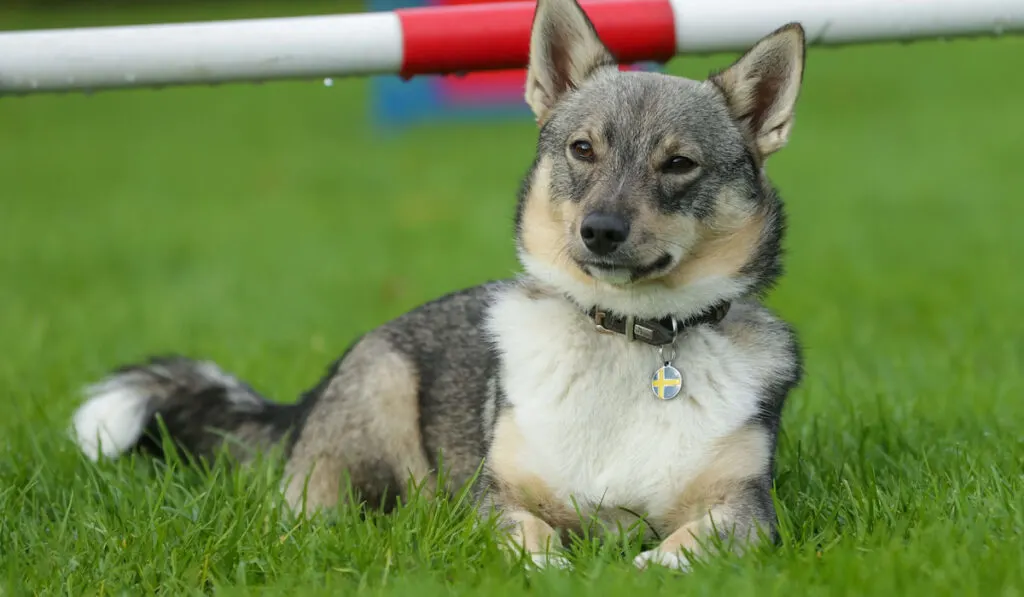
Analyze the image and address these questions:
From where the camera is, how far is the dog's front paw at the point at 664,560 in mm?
3393

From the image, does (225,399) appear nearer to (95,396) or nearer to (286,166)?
(95,396)

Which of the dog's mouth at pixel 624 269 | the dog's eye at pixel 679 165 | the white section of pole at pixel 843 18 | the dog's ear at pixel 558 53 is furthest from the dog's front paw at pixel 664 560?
the white section of pole at pixel 843 18

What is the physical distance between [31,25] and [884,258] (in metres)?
22.4

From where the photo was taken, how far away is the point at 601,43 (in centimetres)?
426

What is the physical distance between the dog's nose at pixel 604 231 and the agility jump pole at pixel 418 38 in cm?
82

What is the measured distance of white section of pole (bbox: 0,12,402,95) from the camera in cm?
396

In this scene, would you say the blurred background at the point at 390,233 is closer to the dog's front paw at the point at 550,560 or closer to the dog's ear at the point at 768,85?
the dog's ear at the point at 768,85

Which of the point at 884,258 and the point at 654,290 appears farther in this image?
the point at 884,258

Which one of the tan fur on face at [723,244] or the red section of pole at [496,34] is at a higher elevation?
the red section of pole at [496,34]

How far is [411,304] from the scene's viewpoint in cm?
849

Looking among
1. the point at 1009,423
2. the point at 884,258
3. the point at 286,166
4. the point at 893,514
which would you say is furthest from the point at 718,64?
the point at 893,514

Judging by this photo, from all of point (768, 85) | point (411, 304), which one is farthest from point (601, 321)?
point (411, 304)

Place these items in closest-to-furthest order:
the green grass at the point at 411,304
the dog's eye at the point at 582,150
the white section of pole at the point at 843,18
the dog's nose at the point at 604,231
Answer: the green grass at the point at 411,304 < the dog's nose at the point at 604,231 < the dog's eye at the point at 582,150 < the white section of pole at the point at 843,18

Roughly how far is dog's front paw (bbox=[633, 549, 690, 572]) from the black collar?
726mm
